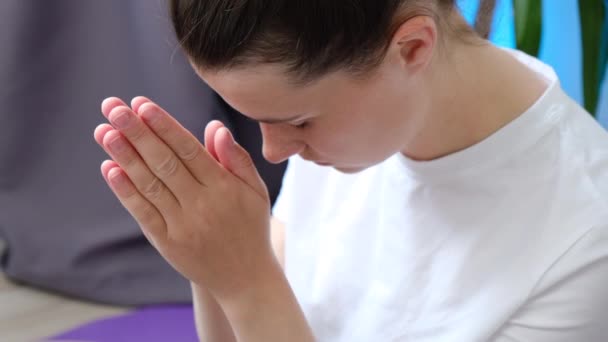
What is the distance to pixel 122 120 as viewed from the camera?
0.66m

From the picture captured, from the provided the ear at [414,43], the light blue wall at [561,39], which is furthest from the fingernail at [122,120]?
the light blue wall at [561,39]

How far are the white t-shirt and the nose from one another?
0.15m

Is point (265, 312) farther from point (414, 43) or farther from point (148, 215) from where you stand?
point (414, 43)

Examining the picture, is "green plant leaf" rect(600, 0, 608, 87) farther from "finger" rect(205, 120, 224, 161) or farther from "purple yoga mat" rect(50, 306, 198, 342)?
"purple yoga mat" rect(50, 306, 198, 342)

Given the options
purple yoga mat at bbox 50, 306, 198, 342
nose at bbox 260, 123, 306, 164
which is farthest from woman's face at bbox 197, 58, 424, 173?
purple yoga mat at bbox 50, 306, 198, 342

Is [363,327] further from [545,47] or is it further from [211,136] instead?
[545,47]

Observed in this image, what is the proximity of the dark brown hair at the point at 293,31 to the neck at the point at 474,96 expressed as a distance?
0.11 metres

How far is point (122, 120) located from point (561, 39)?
24.5 inches

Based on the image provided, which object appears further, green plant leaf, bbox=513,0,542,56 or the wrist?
green plant leaf, bbox=513,0,542,56

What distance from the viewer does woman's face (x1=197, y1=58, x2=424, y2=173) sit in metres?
0.65

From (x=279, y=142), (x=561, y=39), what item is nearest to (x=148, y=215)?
(x=279, y=142)

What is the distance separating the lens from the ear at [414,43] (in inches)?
25.3

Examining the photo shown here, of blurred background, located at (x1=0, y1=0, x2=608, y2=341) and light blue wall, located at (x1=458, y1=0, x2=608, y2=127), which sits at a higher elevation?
light blue wall, located at (x1=458, y1=0, x2=608, y2=127)

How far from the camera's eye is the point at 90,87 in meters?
1.28
